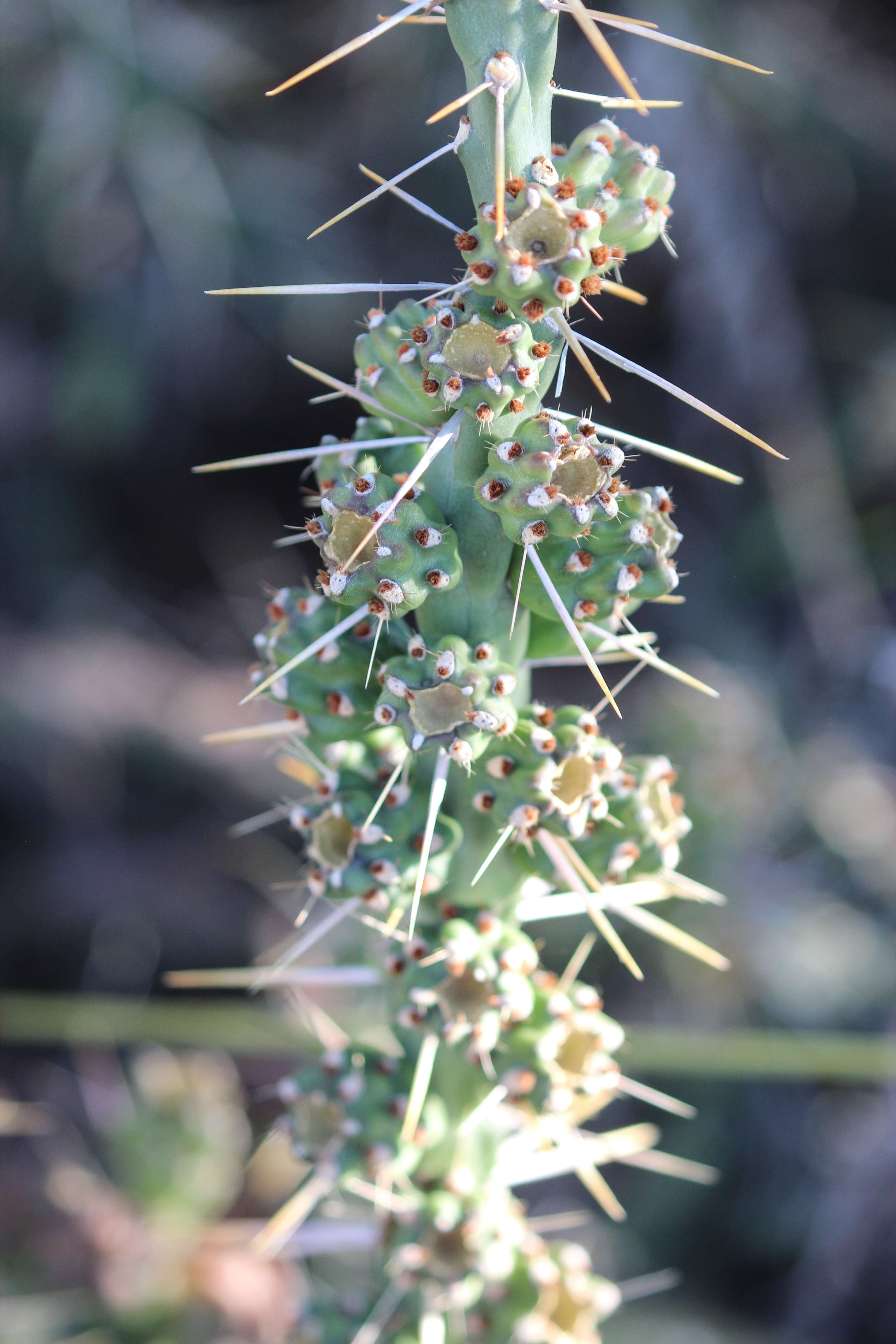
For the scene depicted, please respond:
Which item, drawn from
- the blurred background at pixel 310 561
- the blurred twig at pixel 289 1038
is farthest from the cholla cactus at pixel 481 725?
the blurred background at pixel 310 561

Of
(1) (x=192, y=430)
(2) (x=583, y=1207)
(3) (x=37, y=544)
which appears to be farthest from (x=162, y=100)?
(2) (x=583, y=1207)

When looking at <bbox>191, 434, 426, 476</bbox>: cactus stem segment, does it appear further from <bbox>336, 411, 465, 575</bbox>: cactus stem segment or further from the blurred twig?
the blurred twig

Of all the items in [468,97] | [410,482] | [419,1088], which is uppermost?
[468,97]

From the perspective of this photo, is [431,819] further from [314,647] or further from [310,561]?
[310,561]

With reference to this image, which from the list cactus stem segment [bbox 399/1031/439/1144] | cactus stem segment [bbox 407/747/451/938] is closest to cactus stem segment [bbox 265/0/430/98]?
cactus stem segment [bbox 407/747/451/938]

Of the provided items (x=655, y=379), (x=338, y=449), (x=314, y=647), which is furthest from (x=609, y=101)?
(x=314, y=647)

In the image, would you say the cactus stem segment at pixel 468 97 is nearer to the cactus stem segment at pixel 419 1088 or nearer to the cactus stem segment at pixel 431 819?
the cactus stem segment at pixel 431 819
